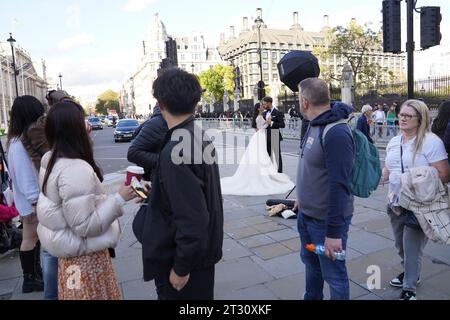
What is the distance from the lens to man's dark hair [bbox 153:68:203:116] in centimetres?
184

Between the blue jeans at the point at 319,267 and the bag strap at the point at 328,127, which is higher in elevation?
the bag strap at the point at 328,127

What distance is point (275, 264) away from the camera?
3.97 m

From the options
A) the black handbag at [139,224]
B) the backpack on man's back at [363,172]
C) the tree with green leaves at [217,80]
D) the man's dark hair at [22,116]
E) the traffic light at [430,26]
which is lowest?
the black handbag at [139,224]

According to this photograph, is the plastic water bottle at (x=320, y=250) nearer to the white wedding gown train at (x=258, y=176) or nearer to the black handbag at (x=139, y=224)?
the black handbag at (x=139, y=224)

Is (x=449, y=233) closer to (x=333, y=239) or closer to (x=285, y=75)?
(x=333, y=239)

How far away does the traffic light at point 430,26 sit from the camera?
26.6ft

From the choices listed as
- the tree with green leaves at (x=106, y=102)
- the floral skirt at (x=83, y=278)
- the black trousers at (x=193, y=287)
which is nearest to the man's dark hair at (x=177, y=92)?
the black trousers at (x=193, y=287)

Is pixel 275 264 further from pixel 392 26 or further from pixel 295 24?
pixel 295 24

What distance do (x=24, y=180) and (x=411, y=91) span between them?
8.62 meters

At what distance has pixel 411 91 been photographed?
29.6 feet

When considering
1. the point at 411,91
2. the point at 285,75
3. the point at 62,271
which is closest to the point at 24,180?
the point at 62,271

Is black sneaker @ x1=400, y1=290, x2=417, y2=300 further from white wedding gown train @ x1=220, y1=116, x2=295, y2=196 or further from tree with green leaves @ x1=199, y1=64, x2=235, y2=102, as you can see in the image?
tree with green leaves @ x1=199, y1=64, x2=235, y2=102

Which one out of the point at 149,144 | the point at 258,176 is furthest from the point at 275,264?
the point at 258,176

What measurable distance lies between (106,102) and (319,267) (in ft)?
527
